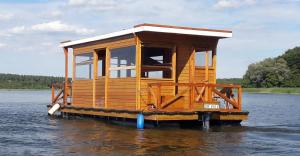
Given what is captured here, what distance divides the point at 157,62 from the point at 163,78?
0.64 m

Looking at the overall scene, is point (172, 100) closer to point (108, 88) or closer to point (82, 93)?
point (108, 88)

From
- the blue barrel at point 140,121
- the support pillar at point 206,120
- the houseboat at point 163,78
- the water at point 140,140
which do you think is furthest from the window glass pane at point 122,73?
the support pillar at point 206,120

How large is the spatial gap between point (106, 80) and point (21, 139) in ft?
17.5

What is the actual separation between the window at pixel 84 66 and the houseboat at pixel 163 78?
3.56ft

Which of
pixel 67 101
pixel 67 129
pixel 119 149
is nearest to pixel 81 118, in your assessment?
pixel 67 101

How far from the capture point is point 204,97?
20375mm

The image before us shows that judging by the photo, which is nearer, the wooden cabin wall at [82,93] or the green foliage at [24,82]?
the wooden cabin wall at [82,93]

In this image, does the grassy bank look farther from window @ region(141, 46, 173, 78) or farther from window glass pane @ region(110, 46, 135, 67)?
window @ region(141, 46, 173, 78)

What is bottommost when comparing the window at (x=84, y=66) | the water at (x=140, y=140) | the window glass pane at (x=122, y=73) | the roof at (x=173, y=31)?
the water at (x=140, y=140)

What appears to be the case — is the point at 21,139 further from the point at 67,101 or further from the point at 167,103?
the point at 67,101

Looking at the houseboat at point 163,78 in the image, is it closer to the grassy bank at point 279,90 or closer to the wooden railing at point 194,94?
the wooden railing at point 194,94

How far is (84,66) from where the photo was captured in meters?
24.2

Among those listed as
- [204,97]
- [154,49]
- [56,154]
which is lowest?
[56,154]

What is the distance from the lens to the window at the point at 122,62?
66.2 ft
